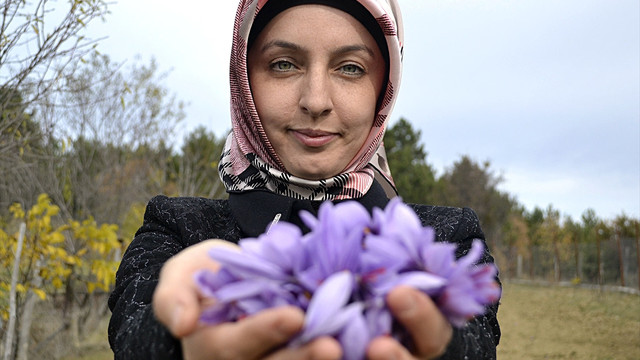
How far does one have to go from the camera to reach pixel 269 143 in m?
A: 1.88

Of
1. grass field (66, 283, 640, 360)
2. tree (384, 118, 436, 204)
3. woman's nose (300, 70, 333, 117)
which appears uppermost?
tree (384, 118, 436, 204)

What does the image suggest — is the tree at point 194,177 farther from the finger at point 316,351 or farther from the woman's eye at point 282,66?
the finger at point 316,351

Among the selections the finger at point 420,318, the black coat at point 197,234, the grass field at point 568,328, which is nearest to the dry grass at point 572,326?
the grass field at point 568,328

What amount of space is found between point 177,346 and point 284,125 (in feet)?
2.85

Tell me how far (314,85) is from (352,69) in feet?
0.60

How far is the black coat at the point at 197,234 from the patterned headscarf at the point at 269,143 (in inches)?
2.3

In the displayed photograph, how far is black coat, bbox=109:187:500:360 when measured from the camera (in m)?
1.36

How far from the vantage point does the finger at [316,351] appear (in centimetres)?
71

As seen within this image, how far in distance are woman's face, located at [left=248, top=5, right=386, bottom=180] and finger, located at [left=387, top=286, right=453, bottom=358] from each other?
983 millimetres

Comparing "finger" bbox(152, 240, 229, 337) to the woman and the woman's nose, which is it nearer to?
the woman

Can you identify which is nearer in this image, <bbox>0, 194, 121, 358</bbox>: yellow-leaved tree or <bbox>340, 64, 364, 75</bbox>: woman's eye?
<bbox>340, 64, 364, 75</bbox>: woman's eye

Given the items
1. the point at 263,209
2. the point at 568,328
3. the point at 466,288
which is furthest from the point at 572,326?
the point at 466,288

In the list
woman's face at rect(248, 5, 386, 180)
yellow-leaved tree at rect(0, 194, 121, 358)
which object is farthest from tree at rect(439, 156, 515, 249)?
woman's face at rect(248, 5, 386, 180)

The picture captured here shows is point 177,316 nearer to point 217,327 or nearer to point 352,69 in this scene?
point 217,327
